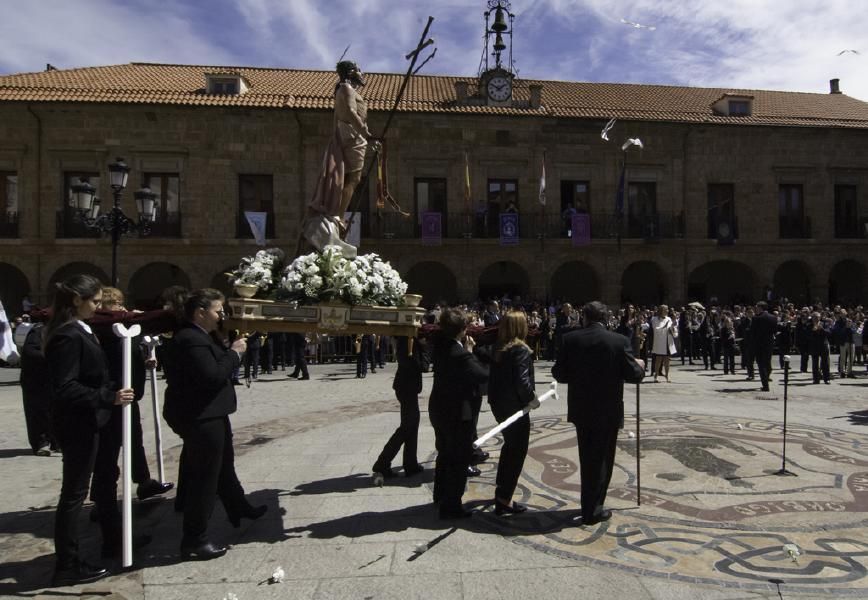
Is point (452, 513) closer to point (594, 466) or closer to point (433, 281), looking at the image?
point (594, 466)

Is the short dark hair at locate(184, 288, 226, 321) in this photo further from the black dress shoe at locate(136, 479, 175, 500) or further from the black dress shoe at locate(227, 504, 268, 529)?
the black dress shoe at locate(136, 479, 175, 500)

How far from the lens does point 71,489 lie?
3740mm

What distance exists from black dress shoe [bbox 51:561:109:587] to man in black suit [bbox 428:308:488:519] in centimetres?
239

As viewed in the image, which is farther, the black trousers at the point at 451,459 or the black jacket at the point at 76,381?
the black trousers at the point at 451,459

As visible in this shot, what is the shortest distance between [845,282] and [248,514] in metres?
29.7

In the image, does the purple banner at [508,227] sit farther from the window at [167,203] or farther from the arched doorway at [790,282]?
the arched doorway at [790,282]

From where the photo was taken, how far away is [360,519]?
4.78 m

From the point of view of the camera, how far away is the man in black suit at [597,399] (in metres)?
4.58

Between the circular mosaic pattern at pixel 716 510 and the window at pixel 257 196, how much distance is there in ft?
58.9

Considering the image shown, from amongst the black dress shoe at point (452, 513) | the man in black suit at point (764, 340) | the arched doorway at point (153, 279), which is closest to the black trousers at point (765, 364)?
the man in black suit at point (764, 340)

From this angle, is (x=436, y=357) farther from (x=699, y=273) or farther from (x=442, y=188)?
(x=699, y=273)

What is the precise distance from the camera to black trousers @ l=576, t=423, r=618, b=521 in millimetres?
4570

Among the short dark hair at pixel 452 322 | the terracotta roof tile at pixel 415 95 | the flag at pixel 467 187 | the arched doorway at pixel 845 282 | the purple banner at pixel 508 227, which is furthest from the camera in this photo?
the arched doorway at pixel 845 282

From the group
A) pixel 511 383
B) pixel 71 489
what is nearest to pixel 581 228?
pixel 511 383
